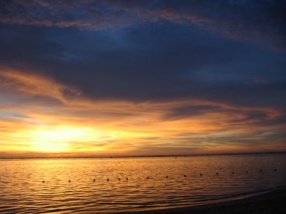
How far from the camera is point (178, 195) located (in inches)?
1881

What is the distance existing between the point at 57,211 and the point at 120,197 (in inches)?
509

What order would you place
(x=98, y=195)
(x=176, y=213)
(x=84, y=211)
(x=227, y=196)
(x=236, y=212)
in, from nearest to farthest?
(x=236, y=212)
(x=176, y=213)
(x=84, y=211)
(x=227, y=196)
(x=98, y=195)

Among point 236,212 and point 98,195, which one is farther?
point 98,195

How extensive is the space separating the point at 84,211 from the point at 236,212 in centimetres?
1810

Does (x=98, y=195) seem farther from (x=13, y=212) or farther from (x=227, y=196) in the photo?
(x=227, y=196)

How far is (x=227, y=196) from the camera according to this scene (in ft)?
149

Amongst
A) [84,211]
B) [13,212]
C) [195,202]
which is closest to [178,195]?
[195,202]

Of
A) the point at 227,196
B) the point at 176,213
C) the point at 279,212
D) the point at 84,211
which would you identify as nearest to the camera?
the point at 279,212

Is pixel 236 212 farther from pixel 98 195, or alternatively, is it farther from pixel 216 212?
pixel 98 195

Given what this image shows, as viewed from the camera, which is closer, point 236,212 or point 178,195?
point 236,212

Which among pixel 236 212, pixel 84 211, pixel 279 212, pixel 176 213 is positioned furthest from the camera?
pixel 84 211

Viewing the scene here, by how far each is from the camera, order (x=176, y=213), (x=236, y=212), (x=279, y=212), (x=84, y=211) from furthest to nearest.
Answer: (x=84, y=211), (x=176, y=213), (x=236, y=212), (x=279, y=212)

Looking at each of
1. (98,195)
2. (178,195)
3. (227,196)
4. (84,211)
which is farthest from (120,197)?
(227,196)

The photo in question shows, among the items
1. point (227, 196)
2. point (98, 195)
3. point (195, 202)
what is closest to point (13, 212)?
point (98, 195)
